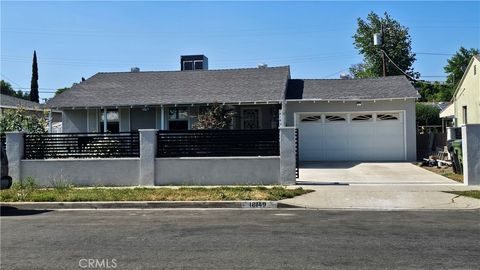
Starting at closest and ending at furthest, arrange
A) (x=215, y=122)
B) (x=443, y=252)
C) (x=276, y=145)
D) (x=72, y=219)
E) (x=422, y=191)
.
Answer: (x=443, y=252), (x=72, y=219), (x=422, y=191), (x=276, y=145), (x=215, y=122)

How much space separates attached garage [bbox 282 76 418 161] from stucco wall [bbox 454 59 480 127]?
6039mm

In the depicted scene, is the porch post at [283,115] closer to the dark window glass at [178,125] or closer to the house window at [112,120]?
the dark window glass at [178,125]

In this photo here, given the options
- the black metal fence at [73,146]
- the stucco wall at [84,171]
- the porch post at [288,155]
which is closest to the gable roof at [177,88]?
the black metal fence at [73,146]

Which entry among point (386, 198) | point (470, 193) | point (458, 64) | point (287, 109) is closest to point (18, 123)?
point (287, 109)

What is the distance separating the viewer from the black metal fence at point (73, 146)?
16562 mm

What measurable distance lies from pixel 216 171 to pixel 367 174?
222 inches

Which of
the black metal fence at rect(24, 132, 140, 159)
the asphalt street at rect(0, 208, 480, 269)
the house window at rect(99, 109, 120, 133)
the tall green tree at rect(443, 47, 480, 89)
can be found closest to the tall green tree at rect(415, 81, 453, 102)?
the tall green tree at rect(443, 47, 480, 89)

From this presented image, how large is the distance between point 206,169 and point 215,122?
6.13 m

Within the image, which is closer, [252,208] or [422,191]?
[252,208]

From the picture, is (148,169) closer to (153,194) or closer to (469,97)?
(153,194)

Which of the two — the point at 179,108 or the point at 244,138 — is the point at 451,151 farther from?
the point at 179,108

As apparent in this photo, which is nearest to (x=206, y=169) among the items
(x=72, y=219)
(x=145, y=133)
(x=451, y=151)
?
(x=145, y=133)

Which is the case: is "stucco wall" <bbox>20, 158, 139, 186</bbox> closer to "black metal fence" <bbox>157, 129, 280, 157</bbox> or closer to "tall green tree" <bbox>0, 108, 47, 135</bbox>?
"black metal fence" <bbox>157, 129, 280, 157</bbox>

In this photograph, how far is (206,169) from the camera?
1609 centimetres
